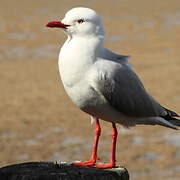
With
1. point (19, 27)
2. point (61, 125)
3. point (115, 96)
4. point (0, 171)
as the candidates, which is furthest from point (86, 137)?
point (19, 27)

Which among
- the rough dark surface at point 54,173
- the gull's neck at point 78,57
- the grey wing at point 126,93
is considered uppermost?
the gull's neck at point 78,57

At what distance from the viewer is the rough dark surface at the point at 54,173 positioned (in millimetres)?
3619

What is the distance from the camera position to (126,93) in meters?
4.51

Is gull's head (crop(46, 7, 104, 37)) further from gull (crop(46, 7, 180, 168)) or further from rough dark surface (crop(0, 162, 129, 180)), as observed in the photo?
rough dark surface (crop(0, 162, 129, 180))

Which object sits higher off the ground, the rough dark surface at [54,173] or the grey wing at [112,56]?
the grey wing at [112,56]

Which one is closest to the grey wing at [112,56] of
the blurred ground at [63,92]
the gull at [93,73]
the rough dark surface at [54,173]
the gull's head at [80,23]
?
the gull at [93,73]

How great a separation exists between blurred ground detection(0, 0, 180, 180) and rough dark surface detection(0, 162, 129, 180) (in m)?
4.32

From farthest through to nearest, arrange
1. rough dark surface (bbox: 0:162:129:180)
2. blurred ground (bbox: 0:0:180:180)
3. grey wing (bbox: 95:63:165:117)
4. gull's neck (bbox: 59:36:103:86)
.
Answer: blurred ground (bbox: 0:0:180:180) < grey wing (bbox: 95:63:165:117) < gull's neck (bbox: 59:36:103:86) < rough dark surface (bbox: 0:162:129:180)

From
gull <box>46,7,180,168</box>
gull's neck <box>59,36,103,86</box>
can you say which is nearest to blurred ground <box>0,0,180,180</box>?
gull <box>46,7,180,168</box>

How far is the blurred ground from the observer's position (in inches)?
355

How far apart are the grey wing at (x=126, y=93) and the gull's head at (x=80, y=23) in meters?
0.35

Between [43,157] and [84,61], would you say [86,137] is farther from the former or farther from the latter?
[84,61]

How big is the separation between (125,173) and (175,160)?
4.80 m

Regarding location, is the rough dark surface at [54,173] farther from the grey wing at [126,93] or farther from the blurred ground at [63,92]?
the blurred ground at [63,92]
